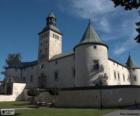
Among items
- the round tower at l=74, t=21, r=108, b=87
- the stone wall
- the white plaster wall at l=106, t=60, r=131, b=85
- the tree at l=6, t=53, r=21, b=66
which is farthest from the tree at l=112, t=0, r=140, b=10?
the tree at l=6, t=53, r=21, b=66

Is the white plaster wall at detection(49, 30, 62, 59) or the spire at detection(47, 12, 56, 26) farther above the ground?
the spire at detection(47, 12, 56, 26)

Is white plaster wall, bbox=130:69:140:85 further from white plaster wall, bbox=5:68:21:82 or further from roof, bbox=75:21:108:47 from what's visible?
white plaster wall, bbox=5:68:21:82

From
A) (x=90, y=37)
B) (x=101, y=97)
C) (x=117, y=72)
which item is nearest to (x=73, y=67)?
(x=90, y=37)

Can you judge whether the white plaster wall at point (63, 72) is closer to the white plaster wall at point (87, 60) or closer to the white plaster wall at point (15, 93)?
the white plaster wall at point (15, 93)

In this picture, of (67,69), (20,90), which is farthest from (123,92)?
(20,90)

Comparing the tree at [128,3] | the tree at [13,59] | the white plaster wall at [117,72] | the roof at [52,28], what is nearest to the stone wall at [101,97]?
the white plaster wall at [117,72]

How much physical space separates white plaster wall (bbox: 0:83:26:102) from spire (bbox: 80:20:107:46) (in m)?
16.8

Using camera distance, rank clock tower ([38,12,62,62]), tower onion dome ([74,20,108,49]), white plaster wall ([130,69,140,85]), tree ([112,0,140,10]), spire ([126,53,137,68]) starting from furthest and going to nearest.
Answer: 1. spire ([126,53,137,68])
2. white plaster wall ([130,69,140,85])
3. clock tower ([38,12,62,62])
4. tower onion dome ([74,20,108,49])
5. tree ([112,0,140,10])

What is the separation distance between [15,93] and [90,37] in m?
19.1

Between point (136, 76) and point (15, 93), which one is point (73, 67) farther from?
point (136, 76)

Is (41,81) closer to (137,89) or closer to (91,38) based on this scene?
(91,38)

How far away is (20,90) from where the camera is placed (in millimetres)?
52500

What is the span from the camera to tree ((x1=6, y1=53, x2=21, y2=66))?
79.2m

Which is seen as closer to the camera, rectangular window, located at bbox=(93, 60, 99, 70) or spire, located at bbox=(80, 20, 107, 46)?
rectangular window, located at bbox=(93, 60, 99, 70)
